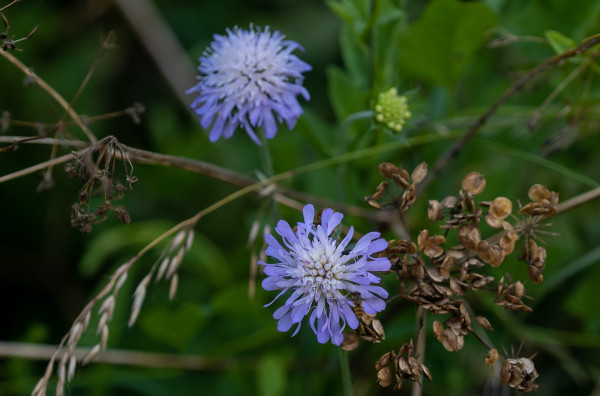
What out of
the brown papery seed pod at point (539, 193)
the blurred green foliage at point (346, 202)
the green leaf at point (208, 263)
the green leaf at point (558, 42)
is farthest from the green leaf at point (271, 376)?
the green leaf at point (558, 42)

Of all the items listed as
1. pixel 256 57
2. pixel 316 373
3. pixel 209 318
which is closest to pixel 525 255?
pixel 256 57

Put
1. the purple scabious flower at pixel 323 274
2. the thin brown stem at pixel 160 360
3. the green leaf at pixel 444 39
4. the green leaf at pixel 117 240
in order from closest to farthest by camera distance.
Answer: the purple scabious flower at pixel 323 274 < the green leaf at pixel 444 39 < the thin brown stem at pixel 160 360 < the green leaf at pixel 117 240

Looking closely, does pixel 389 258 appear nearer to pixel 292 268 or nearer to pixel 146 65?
pixel 292 268

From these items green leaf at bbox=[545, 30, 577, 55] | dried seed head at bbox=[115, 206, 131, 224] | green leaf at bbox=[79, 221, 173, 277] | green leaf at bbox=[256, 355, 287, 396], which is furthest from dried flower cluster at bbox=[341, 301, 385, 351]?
green leaf at bbox=[79, 221, 173, 277]

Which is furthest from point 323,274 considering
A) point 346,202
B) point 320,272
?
point 346,202

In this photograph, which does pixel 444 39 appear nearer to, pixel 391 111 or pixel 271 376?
pixel 391 111

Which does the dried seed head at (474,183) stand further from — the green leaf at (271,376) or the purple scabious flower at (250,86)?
the green leaf at (271,376)

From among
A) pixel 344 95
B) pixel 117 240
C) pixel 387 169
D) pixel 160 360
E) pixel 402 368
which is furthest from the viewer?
pixel 117 240
